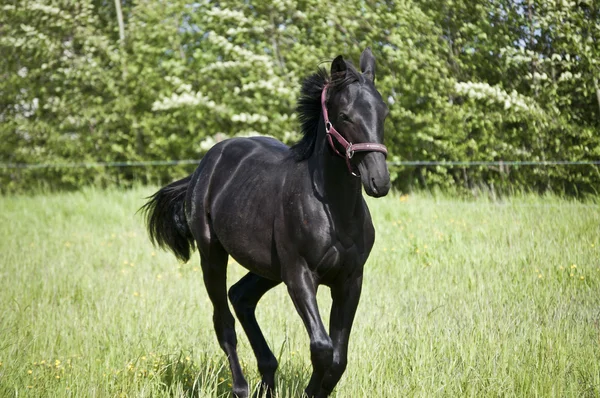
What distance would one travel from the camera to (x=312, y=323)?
343 centimetres

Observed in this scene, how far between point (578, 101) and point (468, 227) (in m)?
3.03

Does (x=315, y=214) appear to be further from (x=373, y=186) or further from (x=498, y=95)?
(x=498, y=95)

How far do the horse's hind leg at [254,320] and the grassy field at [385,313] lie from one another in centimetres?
13

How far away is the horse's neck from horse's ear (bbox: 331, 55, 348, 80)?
13.0 inches

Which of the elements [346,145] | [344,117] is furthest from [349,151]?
[344,117]

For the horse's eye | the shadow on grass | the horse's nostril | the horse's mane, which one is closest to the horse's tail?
the shadow on grass

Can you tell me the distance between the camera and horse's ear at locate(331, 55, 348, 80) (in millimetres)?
3428

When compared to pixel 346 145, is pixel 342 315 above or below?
below

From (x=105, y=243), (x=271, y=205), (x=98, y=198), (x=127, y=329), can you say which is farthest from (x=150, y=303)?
(x=98, y=198)

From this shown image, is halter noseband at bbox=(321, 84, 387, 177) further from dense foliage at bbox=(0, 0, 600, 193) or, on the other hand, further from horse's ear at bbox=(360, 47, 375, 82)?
dense foliage at bbox=(0, 0, 600, 193)

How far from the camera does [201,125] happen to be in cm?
1327

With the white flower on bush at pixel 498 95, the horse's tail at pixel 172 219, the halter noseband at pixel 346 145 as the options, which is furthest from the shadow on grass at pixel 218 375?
the white flower on bush at pixel 498 95

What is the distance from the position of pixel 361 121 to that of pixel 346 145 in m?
0.14

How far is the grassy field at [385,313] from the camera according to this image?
3961 mm
